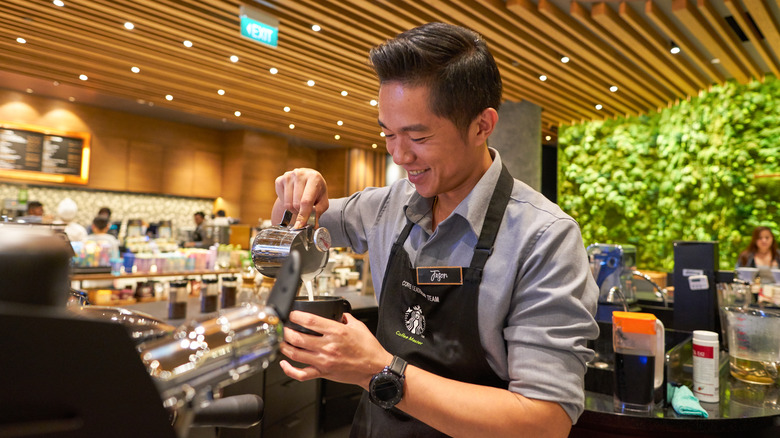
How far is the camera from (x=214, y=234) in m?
6.40

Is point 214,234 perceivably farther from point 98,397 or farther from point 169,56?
point 98,397

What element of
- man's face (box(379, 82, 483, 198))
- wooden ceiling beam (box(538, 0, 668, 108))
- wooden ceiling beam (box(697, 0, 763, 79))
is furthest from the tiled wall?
man's face (box(379, 82, 483, 198))

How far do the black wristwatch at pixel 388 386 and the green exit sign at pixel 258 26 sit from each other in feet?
13.9

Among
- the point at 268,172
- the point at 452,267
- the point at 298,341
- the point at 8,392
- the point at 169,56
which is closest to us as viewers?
the point at 8,392

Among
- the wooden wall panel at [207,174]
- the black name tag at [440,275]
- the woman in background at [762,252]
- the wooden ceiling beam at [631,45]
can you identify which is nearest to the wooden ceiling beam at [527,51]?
the wooden ceiling beam at [631,45]

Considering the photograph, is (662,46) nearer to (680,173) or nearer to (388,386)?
(680,173)

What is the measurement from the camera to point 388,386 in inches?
34.6

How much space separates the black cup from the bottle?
139 centimetres

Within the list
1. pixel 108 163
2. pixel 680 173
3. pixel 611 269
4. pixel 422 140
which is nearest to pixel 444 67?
pixel 422 140

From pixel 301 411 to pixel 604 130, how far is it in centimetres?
697

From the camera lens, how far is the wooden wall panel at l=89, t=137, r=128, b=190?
324 inches

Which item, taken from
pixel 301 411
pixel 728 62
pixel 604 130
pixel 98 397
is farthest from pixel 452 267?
pixel 604 130

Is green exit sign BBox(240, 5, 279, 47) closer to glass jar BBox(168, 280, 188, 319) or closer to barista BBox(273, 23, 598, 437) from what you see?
glass jar BBox(168, 280, 188, 319)

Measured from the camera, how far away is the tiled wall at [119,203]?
7.84 metres
